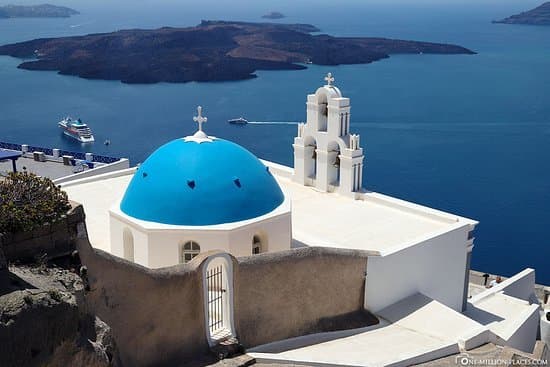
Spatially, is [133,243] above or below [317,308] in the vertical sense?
above

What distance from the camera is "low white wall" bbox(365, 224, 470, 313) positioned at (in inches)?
494

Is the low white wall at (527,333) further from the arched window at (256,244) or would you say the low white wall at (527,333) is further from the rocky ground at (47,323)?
the rocky ground at (47,323)

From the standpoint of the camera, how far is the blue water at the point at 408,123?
36594 millimetres

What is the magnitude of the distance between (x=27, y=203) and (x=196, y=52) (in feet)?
327

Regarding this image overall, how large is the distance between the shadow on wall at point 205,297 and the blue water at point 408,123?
18829 mm

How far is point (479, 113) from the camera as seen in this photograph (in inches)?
2379

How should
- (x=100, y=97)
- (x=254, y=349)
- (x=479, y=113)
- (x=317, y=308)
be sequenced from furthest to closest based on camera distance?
(x=100, y=97), (x=479, y=113), (x=317, y=308), (x=254, y=349)

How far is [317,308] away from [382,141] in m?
39.5

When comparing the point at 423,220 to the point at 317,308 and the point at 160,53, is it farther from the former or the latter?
the point at 160,53

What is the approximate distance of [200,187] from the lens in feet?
39.0

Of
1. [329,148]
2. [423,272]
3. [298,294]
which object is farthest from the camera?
[329,148]

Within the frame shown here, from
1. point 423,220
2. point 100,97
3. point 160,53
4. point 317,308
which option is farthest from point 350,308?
point 160,53

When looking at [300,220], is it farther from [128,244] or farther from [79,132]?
[79,132]

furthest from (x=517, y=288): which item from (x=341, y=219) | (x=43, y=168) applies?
(x=43, y=168)
